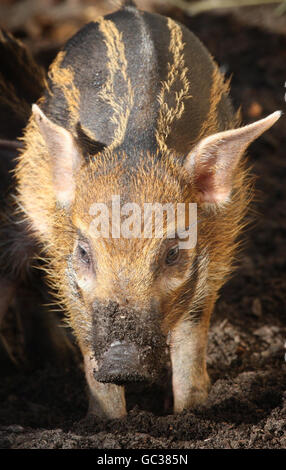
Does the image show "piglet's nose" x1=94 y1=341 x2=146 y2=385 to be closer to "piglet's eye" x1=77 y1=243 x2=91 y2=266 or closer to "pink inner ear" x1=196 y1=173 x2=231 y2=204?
"piglet's eye" x1=77 y1=243 x2=91 y2=266

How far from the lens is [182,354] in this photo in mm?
3215

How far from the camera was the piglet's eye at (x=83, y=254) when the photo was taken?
2678 mm

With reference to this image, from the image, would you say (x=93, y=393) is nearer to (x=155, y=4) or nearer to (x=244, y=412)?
(x=244, y=412)

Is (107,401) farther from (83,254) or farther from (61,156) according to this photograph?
(61,156)

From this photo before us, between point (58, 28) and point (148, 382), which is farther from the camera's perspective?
point (58, 28)

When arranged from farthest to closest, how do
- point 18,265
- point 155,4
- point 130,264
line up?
point 155,4 < point 18,265 < point 130,264

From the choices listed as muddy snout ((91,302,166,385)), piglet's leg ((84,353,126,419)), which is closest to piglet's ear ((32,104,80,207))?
muddy snout ((91,302,166,385))

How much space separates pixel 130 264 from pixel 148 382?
1.43ft

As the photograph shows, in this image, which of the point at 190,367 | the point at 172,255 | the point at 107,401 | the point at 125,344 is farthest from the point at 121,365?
the point at 190,367

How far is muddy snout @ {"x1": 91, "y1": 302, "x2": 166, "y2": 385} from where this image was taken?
2.38 metres

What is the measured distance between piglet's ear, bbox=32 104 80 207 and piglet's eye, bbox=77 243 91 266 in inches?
10.0

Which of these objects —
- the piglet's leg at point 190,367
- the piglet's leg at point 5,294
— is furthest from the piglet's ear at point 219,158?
the piglet's leg at point 5,294

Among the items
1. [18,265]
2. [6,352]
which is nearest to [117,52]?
[18,265]
